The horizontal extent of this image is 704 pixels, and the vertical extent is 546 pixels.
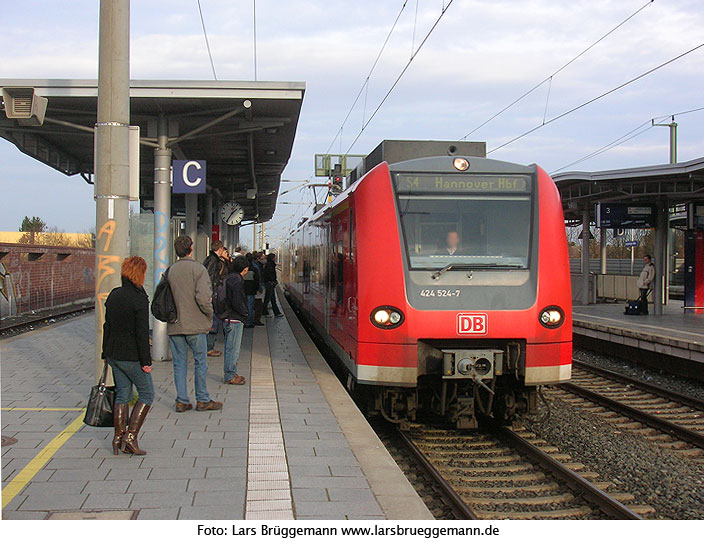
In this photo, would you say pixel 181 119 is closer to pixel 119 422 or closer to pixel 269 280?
pixel 119 422

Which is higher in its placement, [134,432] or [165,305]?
[165,305]

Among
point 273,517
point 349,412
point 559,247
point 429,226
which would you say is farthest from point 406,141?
point 273,517

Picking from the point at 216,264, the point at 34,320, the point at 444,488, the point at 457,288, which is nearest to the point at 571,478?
the point at 444,488

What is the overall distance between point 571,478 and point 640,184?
13903mm

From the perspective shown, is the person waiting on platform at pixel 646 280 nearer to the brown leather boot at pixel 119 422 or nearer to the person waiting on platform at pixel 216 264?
the person waiting on platform at pixel 216 264

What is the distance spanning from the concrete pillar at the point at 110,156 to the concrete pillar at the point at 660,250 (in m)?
14.8

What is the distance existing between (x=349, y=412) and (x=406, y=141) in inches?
135

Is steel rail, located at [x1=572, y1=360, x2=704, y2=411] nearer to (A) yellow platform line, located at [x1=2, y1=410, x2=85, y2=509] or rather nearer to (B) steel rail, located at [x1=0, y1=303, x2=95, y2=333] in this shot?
(A) yellow platform line, located at [x1=2, y1=410, x2=85, y2=509]

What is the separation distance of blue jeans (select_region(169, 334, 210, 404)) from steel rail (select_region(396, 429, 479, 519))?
2.14 metres

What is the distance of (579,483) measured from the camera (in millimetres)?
5910

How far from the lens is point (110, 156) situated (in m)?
6.84

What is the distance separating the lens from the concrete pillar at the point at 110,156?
679 centimetres

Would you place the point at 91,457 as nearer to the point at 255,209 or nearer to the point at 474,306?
the point at 474,306

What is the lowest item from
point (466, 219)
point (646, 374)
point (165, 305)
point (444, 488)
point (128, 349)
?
point (646, 374)
